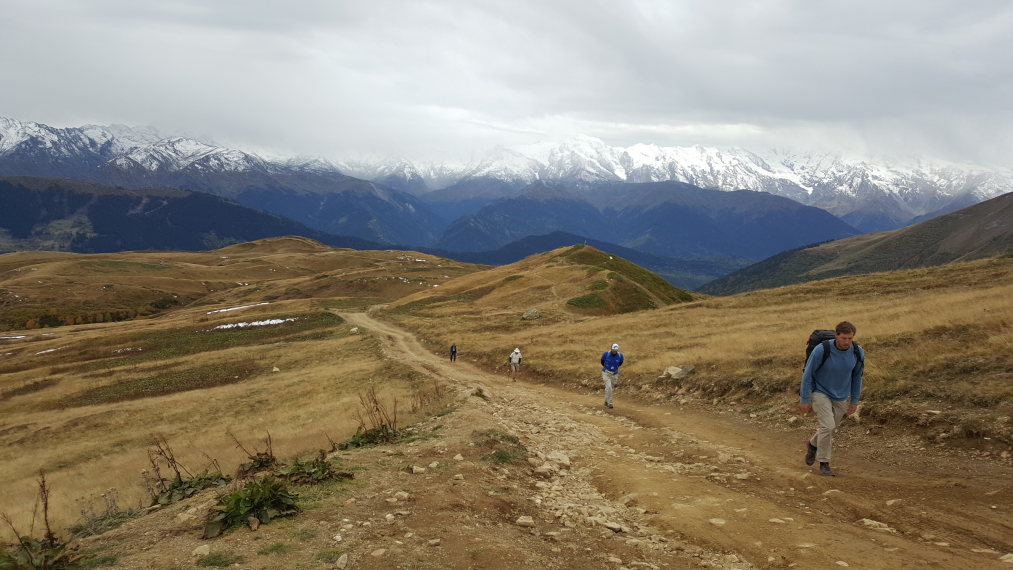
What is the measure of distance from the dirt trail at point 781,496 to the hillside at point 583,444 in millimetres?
58

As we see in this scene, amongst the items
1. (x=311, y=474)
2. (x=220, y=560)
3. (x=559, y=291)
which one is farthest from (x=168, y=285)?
(x=220, y=560)

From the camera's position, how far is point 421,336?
177 feet

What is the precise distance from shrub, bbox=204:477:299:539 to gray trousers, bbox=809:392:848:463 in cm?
1038

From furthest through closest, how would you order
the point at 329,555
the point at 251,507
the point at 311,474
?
the point at 311,474 < the point at 251,507 < the point at 329,555

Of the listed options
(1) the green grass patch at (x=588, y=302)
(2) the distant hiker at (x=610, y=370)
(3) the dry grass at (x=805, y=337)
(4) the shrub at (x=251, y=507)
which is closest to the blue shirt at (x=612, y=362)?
(2) the distant hiker at (x=610, y=370)

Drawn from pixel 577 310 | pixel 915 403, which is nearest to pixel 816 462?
pixel 915 403

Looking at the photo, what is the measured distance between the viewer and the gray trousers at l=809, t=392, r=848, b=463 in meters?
11.2

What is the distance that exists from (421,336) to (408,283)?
61.1m

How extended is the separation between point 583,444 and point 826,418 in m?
6.30

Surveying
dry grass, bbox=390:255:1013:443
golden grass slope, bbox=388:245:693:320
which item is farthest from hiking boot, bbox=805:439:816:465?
golden grass slope, bbox=388:245:693:320

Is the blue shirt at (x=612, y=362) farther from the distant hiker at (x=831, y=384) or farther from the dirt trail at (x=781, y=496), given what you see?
the distant hiker at (x=831, y=384)

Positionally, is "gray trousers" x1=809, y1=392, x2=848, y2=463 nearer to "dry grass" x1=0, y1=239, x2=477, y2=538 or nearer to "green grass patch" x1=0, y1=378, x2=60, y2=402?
"dry grass" x1=0, y1=239, x2=477, y2=538

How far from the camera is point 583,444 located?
15.2 meters

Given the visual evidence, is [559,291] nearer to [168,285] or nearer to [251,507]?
[251,507]
